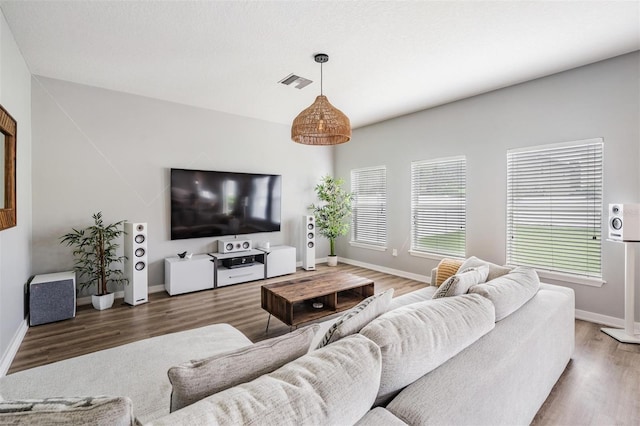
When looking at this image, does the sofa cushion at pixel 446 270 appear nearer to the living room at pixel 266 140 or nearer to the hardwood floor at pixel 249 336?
the hardwood floor at pixel 249 336

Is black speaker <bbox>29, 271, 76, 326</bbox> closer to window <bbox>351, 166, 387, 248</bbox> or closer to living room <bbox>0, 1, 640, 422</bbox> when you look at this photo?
living room <bbox>0, 1, 640, 422</bbox>

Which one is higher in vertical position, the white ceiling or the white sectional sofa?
the white ceiling

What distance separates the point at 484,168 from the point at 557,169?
2.54ft

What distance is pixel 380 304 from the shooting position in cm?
142

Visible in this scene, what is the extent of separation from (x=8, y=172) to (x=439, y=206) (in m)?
4.86

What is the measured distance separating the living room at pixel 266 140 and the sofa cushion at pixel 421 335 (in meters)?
2.22

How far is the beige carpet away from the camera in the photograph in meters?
1.27

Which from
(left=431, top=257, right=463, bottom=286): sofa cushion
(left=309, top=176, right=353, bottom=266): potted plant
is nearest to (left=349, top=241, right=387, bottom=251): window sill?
(left=309, top=176, right=353, bottom=266): potted plant

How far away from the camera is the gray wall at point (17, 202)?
231 cm

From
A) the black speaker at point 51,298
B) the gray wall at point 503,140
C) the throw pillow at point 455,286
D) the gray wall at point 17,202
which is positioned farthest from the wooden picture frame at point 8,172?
the gray wall at point 503,140

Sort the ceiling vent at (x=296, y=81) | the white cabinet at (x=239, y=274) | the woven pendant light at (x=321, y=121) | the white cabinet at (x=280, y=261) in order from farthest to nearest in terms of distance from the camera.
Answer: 1. the white cabinet at (x=280, y=261)
2. the white cabinet at (x=239, y=274)
3. the ceiling vent at (x=296, y=81)
4. the woven pendant light at (x=321, y=121)

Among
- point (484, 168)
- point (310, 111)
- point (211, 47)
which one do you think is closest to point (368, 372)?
point (310, 111)

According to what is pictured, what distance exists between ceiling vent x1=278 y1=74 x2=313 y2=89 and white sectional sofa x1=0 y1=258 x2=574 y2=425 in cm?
287

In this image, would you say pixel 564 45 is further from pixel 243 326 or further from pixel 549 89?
pixel 243 326
